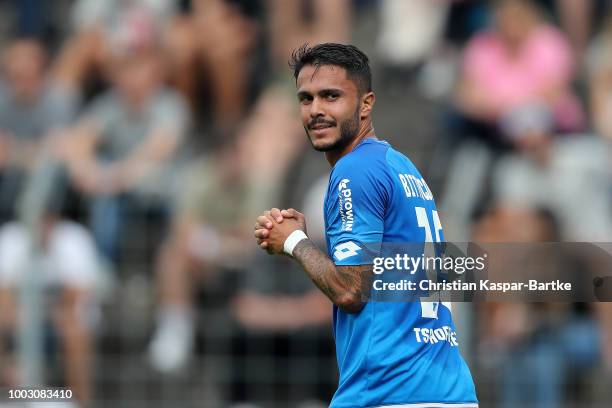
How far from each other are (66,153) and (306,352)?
2.91 m

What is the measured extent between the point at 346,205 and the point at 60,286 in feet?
19.6

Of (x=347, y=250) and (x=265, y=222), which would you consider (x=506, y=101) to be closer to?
(x=265, y=222)

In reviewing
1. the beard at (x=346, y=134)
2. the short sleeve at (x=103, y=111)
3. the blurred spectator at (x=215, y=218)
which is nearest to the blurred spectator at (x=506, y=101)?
the blurred spectator at (x=215, y=218)

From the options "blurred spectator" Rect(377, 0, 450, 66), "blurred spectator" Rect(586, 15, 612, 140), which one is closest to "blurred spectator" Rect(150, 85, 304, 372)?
"blurred spectator" Rect(377, 0, 450, 66)

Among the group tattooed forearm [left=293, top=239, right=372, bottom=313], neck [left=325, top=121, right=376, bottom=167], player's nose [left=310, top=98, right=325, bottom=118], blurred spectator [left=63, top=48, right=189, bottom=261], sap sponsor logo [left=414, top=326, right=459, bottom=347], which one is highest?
blurred spectator [left=63, top=48, right=189, bottom=261]

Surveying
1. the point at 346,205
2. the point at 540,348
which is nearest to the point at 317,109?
the point at 346,205

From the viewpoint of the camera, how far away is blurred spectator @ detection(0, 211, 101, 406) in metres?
10.2

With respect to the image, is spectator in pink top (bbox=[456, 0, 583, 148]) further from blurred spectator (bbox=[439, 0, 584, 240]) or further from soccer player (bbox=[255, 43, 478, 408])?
soccer player (bbox=[255, 43, 478, 408])

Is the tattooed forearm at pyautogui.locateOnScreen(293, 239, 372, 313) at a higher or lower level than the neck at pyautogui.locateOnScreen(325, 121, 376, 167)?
lower

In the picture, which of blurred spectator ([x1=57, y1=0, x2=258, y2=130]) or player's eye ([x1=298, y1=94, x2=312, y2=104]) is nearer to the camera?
player's eye ([x1=298, y1=94, x2=312, y2=104])

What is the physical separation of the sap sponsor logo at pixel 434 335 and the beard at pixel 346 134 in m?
0.86

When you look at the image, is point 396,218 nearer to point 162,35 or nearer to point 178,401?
point 178,401

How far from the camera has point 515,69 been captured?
11.1 meters

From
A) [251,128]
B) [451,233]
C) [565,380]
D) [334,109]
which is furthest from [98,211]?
[334,109]
